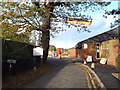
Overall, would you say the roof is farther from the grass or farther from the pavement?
the grass

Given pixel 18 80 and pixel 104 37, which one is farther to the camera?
pixel 104 37

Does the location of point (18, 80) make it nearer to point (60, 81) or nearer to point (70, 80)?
point (60, 81)

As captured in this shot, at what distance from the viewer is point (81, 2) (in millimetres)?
17109

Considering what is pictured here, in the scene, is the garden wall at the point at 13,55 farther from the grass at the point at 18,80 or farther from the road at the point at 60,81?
the road at the point at 60,81

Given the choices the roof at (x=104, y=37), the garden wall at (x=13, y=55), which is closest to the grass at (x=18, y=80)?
the garden wall at (x=13, y=55)

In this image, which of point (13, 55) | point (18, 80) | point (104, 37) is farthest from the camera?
point (104, 37)

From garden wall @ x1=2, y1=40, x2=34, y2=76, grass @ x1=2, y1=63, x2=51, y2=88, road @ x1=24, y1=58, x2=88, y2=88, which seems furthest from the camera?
garden wall @ x1=2, y1=40, x2=34, y2=76

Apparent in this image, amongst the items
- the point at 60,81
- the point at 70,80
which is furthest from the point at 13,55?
the point at 70,80

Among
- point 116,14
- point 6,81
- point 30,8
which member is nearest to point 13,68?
point 6,81

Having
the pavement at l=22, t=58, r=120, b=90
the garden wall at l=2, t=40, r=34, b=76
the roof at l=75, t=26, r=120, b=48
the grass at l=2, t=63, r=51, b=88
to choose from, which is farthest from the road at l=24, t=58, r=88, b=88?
the roof at l=75, t=26, r=120, b=48

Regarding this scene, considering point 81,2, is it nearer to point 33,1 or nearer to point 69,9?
point 69,9

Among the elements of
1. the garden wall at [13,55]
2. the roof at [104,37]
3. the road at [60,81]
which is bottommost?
the road at [60,81]

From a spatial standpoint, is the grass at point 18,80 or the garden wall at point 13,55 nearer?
the grass at point 18,80

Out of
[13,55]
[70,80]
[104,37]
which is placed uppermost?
[104,37]
